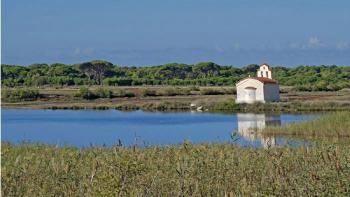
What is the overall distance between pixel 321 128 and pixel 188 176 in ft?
66.4

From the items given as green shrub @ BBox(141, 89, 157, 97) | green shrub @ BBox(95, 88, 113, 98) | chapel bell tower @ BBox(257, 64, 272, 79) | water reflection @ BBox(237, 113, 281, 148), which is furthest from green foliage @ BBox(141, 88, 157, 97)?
water reflection @ BBox(237, 113, 281, 148)

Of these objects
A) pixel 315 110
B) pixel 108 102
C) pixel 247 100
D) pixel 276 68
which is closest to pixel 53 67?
pixel 276 68

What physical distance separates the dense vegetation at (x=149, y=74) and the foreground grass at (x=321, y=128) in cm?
7351

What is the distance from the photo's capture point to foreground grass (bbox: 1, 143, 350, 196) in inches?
265

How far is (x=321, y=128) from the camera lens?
27.2m

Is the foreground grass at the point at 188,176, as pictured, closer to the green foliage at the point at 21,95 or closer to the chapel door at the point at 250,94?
the chapel door at the point at 250,94

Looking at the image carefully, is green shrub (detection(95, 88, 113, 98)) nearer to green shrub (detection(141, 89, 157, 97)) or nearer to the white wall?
green shrub (detection(141, 89, 157, 97))

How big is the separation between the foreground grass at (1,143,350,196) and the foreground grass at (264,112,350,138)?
16.8 m

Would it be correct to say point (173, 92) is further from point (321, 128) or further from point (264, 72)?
point (321, 128)

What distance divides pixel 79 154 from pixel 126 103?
55.7 m

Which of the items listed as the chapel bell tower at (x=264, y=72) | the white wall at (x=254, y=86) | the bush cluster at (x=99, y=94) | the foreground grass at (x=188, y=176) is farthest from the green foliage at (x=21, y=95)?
the foreground grass at (x=188, y=176)

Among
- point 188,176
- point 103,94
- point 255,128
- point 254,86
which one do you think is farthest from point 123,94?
point 188,176

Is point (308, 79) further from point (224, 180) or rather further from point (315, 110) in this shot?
point (224, 180)

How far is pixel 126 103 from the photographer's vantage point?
66.4 meters
